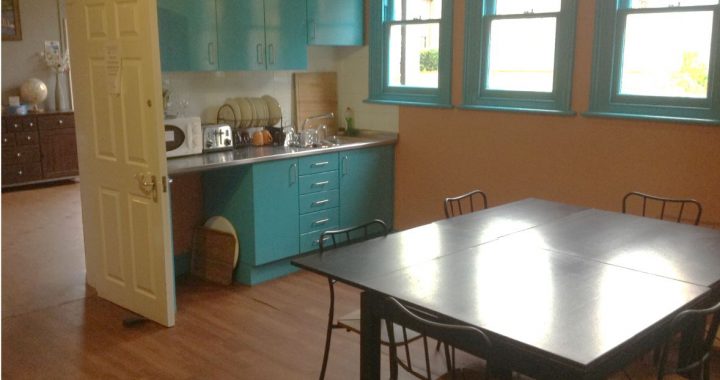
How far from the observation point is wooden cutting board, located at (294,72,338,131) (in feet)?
16.3

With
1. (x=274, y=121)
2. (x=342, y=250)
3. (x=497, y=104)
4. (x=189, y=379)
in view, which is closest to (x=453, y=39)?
(x=497, y=104)

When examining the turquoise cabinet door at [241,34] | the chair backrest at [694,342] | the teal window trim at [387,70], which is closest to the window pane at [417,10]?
the teal window trim at [387,70]

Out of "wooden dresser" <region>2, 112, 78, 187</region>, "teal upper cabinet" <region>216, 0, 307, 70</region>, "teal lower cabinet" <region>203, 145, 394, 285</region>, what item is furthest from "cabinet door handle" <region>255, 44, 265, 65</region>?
"wooden dresser" <region>2, 112, 78, 187</region>

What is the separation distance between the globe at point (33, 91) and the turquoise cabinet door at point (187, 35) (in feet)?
13.7

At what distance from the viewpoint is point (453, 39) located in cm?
451

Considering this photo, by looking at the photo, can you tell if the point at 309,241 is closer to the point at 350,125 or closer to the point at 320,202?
the point at 320,202

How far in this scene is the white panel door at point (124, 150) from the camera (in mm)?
3219

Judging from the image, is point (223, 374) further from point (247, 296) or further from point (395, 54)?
point (395, 54)

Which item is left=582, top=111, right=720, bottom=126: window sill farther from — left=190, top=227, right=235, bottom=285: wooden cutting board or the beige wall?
the beige wall

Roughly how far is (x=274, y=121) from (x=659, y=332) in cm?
335

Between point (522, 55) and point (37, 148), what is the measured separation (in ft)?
18.0

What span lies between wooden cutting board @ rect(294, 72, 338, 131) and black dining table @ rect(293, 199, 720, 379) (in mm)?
2337

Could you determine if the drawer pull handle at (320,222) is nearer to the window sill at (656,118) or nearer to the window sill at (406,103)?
the window sill at (406,103)

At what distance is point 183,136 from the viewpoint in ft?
13.1
